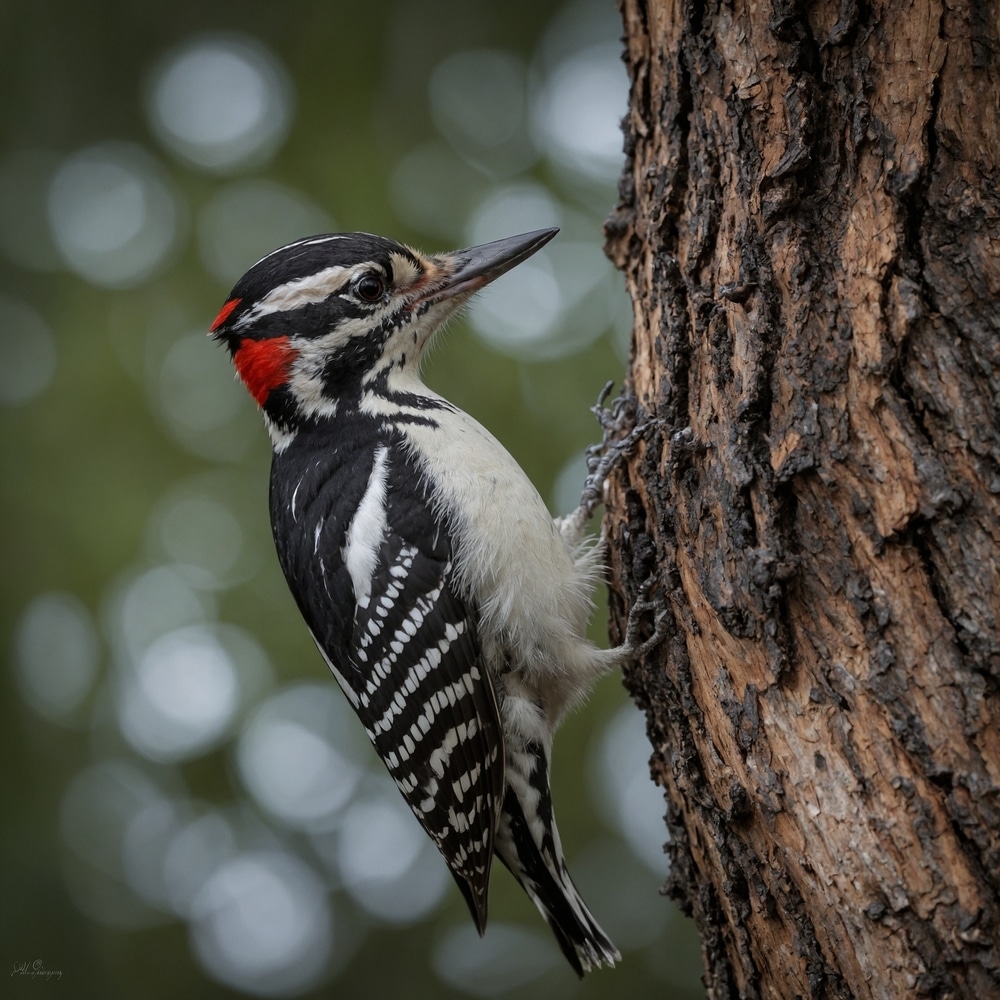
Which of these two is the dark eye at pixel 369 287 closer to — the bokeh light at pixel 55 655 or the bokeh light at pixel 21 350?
the bokeh light at pixel 21 350

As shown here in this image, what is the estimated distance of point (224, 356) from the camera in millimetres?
5023

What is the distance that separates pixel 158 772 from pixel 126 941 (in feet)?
3.24

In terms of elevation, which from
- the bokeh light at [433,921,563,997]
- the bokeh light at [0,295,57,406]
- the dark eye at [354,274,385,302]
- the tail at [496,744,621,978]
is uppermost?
the bokeh light at [0,295,57,406]

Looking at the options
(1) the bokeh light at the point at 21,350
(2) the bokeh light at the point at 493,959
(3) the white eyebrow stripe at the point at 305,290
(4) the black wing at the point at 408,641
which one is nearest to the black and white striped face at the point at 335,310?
(3) the white eyebrow stripe at the point at 305,290

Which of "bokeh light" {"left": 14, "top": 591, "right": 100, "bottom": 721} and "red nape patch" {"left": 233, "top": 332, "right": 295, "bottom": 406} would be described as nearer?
"red nape patch" {"left": 233, "top": 332, "right": 295, "bottom": 406}

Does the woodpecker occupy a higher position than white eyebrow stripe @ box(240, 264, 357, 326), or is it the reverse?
white eyebrow stripe @ box(240, 264, 357, 326)

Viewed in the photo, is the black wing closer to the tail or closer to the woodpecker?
the woodpecker

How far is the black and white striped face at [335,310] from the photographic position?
3.32 meters

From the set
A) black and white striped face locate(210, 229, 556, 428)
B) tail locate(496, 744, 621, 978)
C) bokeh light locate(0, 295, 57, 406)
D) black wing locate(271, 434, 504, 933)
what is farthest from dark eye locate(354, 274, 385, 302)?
bokeh light locate(0, 295, 57, 406)

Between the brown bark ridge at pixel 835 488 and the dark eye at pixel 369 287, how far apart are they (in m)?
1.19

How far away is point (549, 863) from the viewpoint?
3.24 metres

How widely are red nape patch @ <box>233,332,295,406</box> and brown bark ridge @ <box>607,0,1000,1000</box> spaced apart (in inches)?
57.0

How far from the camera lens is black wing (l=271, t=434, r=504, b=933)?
3.01 meters

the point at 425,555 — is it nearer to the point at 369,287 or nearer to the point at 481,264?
the point at 369,287
